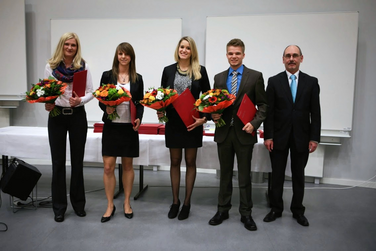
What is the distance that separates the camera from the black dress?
2.74 meters

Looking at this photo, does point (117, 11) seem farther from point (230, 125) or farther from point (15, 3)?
point (230, 125)

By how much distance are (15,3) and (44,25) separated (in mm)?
524

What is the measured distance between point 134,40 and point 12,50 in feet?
6.94

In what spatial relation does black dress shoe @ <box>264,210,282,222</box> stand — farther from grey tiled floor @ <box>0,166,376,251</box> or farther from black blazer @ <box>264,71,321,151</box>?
black blazer @ <box>264,71,321,151</box>

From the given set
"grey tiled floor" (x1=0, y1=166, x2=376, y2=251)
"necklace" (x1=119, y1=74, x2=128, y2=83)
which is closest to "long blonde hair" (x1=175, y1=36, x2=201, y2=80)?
"necklace" (x1=119, y1=74, x2=128, y2=83)

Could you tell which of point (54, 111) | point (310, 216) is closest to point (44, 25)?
point (54, 111)

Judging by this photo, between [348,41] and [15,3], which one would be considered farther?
[15,3]

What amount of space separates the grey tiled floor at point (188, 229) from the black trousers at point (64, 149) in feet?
0.78

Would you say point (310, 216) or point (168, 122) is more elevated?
point (168, 122)

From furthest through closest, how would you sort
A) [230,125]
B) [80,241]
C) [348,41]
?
[348,41]
[230,125]
[80,241]

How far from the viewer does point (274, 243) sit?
2459mm

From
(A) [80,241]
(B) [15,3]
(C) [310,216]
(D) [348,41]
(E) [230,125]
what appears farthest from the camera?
(B) [15,3]

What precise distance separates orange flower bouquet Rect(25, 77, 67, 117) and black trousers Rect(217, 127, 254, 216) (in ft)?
5.00

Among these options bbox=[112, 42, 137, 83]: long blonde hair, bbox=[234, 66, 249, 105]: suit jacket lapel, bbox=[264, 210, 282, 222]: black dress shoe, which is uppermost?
bbox=[112, 42, 137, 83]: long blonde hair
